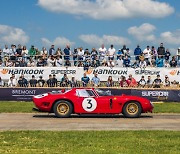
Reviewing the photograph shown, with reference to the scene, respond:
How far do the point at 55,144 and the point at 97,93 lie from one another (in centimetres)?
829

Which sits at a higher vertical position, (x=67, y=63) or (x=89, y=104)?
(x=67, y=63)

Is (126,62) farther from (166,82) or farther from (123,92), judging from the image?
(123,92)

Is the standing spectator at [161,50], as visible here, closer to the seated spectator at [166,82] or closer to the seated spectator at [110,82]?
the seated spectator at [166,82]

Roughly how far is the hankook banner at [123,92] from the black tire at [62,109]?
30.9ft

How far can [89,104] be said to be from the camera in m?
18.7

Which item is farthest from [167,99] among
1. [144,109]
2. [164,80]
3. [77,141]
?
[77,141]

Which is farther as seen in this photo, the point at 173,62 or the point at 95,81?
the point at 173,62

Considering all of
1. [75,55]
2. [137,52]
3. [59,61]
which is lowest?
[59,61]

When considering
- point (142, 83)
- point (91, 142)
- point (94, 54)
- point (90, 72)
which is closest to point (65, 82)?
point (90, 72)

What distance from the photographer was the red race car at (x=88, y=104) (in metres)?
18.5

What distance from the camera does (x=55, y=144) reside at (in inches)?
422

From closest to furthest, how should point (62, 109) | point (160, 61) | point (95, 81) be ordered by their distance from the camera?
point (62, 109) → point (95, 81) → point (160, 61)

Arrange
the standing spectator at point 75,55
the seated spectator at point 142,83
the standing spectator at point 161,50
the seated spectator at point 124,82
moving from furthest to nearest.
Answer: the standing spectator at point 75,55 → the standing spectator at point 161,50 → the seated spectator at point 142,83 → the seated spectator at point 124,82

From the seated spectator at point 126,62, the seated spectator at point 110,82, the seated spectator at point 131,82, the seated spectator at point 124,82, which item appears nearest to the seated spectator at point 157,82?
the seated spectator at point 131,82
